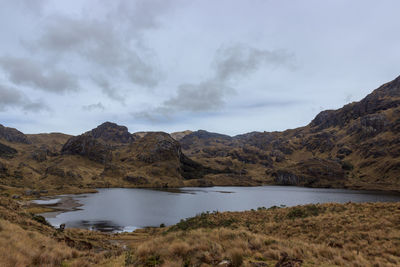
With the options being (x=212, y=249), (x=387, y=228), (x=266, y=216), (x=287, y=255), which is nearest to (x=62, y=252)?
(x=212, y=249)

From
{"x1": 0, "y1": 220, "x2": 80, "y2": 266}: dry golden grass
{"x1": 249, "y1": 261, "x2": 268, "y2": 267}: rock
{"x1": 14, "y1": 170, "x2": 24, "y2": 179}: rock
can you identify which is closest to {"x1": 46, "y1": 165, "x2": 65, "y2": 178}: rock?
{"x1": 14, "y1": 170, "x2": 24, "y2": 179}: rock

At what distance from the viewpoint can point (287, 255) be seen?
445 inches

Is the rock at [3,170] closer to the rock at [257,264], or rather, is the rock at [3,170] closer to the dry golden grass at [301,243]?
the dry golden grass at [301,243]

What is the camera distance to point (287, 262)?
34.0ft

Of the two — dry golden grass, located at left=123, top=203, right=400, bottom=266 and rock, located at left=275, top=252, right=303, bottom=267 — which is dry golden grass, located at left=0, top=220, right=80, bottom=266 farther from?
rock, located at left=275, top=252, right=303, bottom=267

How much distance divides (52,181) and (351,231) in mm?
182705

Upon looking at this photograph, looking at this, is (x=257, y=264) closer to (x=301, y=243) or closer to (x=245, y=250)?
(x=245, y=250)

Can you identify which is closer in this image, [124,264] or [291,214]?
[124,264]

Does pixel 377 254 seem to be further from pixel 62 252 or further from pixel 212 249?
pixel 62 252

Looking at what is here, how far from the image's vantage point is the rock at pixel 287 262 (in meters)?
10.1

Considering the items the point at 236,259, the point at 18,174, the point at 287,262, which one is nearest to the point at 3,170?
the point at 18,174

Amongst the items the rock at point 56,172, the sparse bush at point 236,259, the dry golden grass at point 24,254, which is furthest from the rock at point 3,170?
the sparse bush at point 236,259

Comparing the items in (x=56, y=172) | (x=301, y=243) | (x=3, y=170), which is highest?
(x=3, y=170)

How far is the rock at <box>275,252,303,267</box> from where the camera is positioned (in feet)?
33.0
